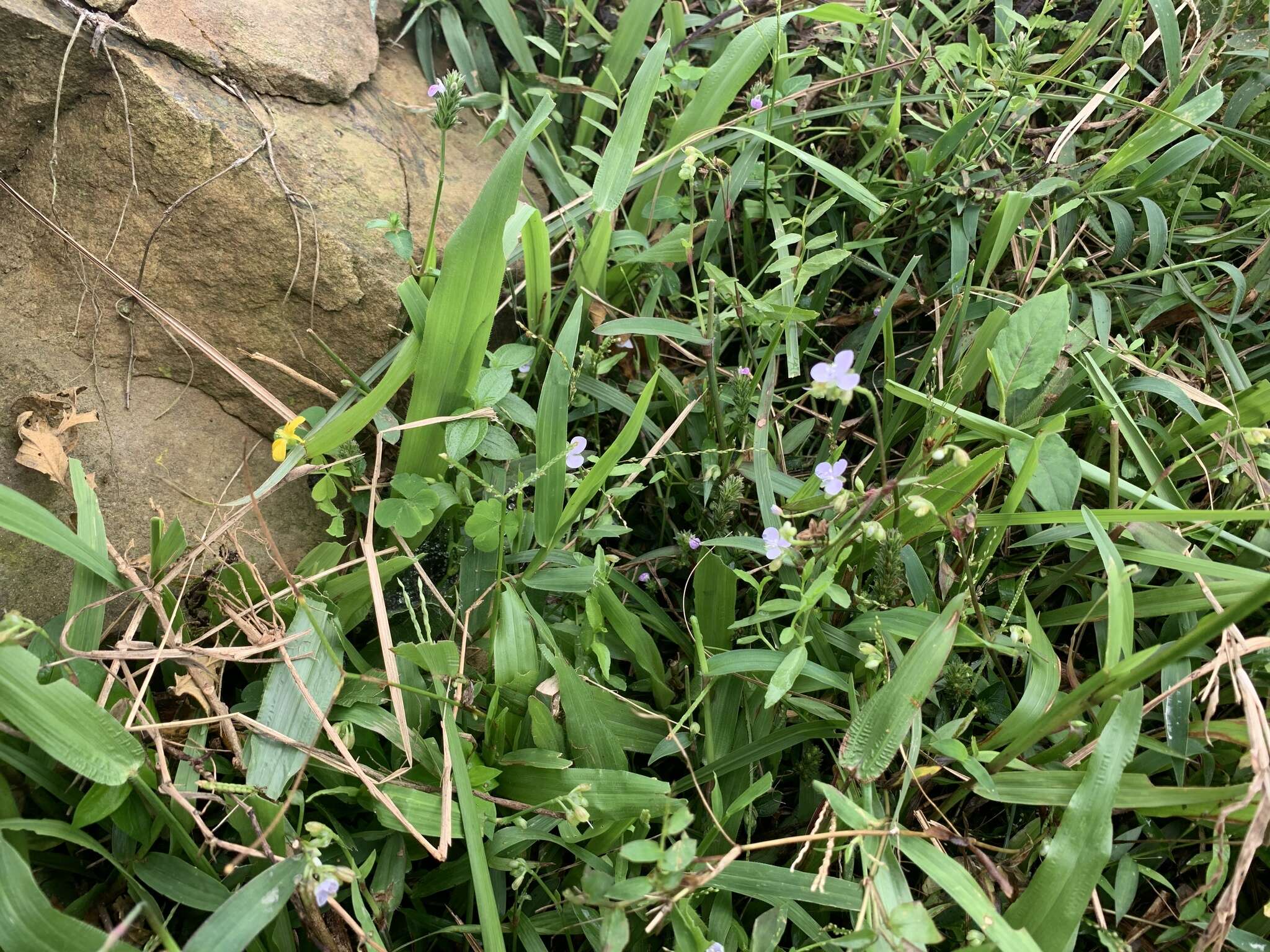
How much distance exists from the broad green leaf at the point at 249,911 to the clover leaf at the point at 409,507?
58 cm

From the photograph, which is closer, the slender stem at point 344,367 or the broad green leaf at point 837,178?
the slender stem at point 344,367

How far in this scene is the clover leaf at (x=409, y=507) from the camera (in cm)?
160

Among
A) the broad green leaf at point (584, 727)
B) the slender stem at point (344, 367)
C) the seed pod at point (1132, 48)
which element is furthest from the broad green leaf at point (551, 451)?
the seed pod at point (1132, 48)

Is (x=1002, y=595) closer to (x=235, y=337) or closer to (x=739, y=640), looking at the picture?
(x=739, y=640)

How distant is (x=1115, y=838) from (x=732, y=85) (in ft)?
5.85

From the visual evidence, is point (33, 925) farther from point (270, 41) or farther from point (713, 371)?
point (270, 41)

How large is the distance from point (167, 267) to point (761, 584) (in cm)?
138

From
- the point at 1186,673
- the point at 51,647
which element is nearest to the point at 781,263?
the point at 1186,673

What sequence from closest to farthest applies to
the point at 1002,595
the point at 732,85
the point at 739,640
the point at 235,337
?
1. the point at 739,640
2. the point at 1002,595
3. the point at 235,337
4. the point at 732,85

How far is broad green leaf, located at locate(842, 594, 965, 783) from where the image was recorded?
1.34 m

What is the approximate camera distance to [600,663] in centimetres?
156

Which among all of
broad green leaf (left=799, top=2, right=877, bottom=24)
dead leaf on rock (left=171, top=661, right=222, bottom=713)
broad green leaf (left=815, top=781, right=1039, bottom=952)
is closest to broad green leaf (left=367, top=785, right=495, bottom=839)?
dead leaf on rock (left=171, top=661, right=222, bottom=713)

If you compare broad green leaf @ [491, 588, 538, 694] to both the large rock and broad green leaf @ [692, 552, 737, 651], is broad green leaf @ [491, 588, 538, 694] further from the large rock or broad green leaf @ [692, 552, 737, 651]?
the large rock

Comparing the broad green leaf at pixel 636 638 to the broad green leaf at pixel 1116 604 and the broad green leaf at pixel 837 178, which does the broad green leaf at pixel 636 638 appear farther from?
the broad green leaf at pixel 837 178
